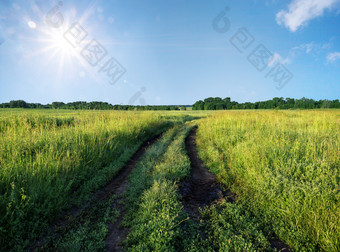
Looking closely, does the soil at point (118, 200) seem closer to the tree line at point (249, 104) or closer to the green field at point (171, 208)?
the green field at point (171, 208)

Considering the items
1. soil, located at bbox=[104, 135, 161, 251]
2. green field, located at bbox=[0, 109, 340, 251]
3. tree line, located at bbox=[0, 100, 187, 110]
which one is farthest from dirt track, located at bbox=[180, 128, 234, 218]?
tree line, located at bbox=[0, 100, 187, 110]

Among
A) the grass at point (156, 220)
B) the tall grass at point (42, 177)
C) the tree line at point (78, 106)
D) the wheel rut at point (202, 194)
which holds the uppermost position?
the tree line at point (78, 106)

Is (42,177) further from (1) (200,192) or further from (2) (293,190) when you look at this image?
(2) (293,190)

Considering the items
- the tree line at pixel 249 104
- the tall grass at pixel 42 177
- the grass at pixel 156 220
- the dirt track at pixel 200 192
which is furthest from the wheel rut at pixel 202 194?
the tree line at pixel 249 104

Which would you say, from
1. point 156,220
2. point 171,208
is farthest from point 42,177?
point 171,208

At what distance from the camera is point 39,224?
3.78 m

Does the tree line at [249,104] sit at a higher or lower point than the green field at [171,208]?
higher

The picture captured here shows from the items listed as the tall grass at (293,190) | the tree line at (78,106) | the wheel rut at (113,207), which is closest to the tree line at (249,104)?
the tree line at (78,106)

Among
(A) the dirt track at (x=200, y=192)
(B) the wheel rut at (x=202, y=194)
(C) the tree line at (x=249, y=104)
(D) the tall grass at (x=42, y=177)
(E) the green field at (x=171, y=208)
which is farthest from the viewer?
(C) the tree line at (x=249, y=104)

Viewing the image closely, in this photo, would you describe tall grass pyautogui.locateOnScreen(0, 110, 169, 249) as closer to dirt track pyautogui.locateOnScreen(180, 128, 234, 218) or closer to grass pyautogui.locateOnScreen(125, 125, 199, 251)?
grass pyautogui.locateOnScreen(125, 125, 199, 251)

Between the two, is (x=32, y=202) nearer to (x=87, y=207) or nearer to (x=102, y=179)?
(x=87, y=207)

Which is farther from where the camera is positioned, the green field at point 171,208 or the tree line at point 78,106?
the tree line at point 78,106

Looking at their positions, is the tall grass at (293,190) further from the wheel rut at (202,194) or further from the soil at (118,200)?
the soil at (118,200)

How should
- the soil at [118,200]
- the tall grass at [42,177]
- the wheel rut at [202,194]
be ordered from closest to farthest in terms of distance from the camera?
the soil at [118,200] → the tall grass at [42,177] → the wheel rut at [202,194]
